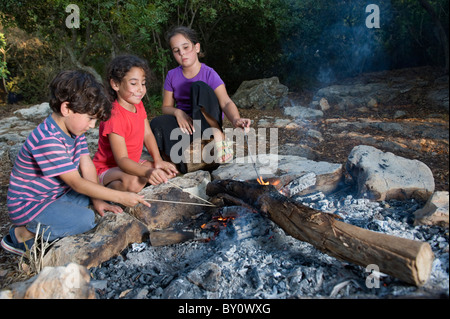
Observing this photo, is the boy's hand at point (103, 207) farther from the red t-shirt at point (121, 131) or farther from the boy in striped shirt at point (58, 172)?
the red t-shirt at point (121, 131)

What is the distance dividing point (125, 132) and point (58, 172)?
0.81 metres

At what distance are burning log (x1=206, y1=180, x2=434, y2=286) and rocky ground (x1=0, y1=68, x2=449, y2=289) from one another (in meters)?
0.72

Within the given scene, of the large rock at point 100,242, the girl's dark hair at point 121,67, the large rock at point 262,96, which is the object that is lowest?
the large rock at point 100,242

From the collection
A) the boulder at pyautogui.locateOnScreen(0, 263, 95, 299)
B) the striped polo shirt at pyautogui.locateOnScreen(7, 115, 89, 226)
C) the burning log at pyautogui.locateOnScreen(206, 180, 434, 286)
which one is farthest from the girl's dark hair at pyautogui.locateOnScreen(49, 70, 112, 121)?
the burning log at pyautogui.locateOnScreen(206, 180, 434, 286)

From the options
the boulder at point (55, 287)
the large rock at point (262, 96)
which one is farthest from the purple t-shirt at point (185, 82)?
the large rock at point (262, 96)

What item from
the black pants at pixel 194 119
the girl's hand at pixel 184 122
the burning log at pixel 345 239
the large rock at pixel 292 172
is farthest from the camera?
the girl's hand at pixel 184 122

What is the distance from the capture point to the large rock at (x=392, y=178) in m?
2.65

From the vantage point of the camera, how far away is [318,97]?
23.6ft

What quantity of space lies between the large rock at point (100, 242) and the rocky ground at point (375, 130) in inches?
10.8

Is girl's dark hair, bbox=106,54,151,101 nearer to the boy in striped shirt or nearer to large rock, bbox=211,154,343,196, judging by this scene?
the boy in striped shirt

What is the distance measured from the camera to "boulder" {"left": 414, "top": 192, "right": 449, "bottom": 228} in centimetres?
209

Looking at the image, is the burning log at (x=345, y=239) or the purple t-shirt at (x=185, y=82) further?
the purple t-shirt at (x=185, y=82)

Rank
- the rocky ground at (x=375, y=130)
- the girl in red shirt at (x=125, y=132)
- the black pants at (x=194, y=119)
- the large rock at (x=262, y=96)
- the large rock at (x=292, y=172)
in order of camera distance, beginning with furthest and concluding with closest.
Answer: the large rock at (x=262, y=96), the black pants at (x=194, y=119), the large rock at (x=292, y=172), the girl in red shirt at (x=125, y=132), the rocky ground at (x=375, y=130)

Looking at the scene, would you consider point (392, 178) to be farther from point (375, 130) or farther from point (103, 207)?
point (103, 207)
